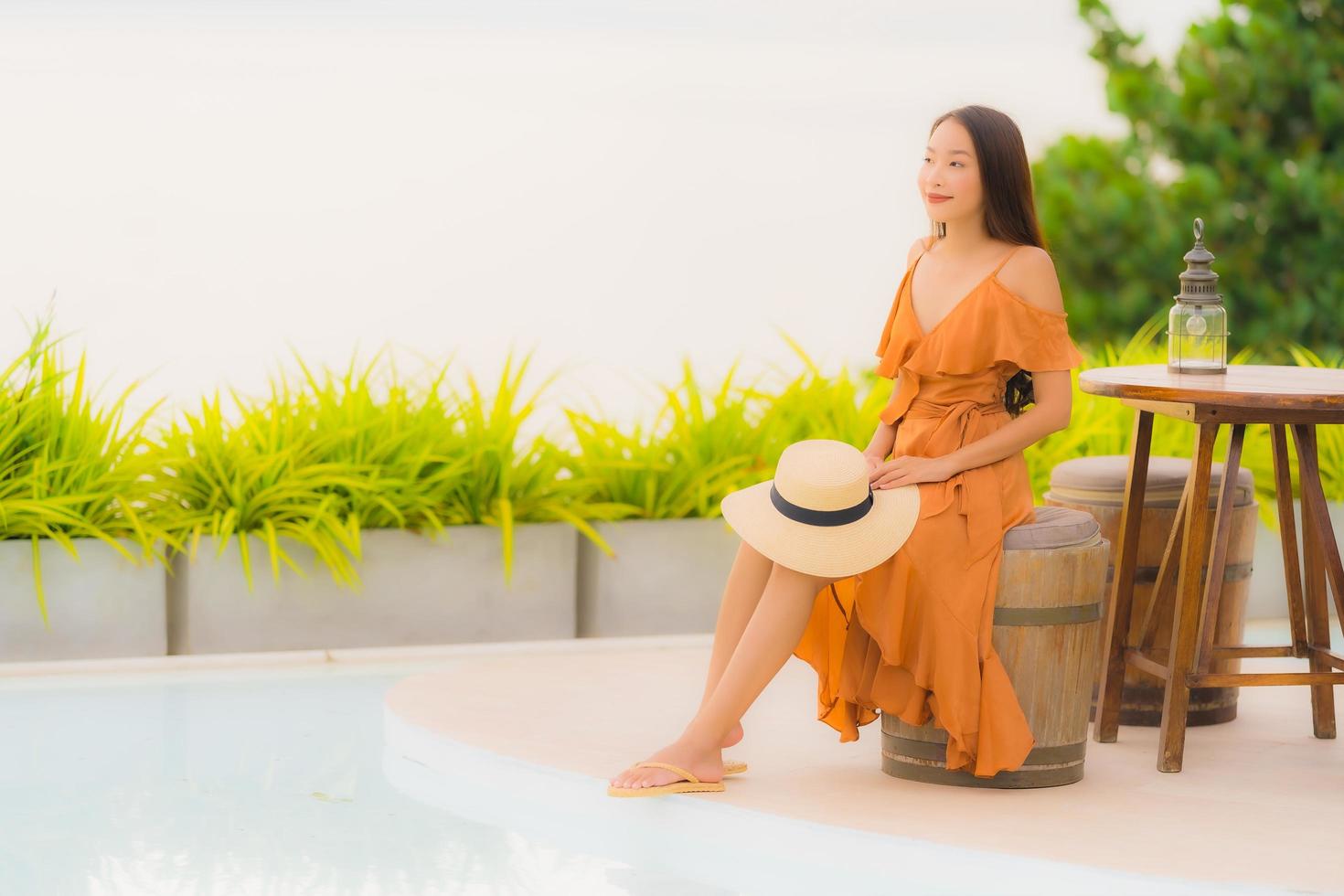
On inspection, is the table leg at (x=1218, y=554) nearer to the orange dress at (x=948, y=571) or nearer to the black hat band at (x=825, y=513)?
the orange dress at (x=948, y=571)

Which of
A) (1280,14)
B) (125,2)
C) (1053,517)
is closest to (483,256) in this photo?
(125,2)

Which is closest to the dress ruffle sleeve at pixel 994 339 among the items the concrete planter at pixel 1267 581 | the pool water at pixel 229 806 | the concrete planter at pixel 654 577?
the pool water at pixel 229 806

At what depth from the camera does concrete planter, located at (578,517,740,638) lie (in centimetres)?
486

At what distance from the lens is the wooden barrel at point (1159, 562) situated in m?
3.65

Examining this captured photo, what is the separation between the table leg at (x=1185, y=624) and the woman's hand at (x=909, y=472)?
1.78 ft

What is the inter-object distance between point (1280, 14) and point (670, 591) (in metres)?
6.12

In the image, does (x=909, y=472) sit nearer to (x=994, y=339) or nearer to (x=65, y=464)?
(x=994, y=339)

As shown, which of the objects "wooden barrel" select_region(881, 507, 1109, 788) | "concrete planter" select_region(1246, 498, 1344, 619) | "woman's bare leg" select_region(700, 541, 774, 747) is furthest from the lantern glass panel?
"concrete planter" select_region(1246, 498, 1344, 619)

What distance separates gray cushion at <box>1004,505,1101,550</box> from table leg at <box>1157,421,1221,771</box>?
0.83 ft

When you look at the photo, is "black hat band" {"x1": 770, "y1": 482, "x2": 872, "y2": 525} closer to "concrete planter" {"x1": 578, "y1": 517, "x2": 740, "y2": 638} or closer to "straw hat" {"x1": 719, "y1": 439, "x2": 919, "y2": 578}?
"straw hat" {"x1": 719, "y1": 439, "x2": 919, "y2": 578}

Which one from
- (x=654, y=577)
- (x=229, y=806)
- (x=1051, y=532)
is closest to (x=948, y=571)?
(x=1051, y=532)

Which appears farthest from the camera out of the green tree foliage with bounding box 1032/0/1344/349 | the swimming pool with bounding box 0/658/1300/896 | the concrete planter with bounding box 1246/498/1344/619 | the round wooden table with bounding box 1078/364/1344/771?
the green tree foliage with bounding box 1032/0/1344/349

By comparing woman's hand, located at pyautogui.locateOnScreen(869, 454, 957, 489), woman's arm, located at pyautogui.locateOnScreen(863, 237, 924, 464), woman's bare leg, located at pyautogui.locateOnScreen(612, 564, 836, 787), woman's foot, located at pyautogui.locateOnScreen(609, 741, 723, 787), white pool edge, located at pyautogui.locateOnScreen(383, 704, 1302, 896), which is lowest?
white pool edge, located at pyautogui.locateOnScreen(383, 704, 1302, 896)

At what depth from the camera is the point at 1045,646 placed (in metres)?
3.07
